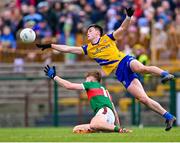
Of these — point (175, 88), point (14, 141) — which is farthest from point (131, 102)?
point (14, 141)

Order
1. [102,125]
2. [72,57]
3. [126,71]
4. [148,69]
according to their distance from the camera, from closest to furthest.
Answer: [102,125] → [148,69] → [126,71] → [72,57]

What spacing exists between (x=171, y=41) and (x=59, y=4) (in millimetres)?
4959

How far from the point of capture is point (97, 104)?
1711 centimetres

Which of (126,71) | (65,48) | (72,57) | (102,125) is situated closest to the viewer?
(102,125)

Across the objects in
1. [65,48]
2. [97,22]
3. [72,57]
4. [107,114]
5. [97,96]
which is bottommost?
[107,114]

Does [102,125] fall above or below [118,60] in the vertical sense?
below

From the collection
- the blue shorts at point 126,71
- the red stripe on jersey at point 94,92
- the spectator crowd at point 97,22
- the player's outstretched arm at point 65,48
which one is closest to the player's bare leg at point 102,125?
the red stripe on jersey at point 94,92

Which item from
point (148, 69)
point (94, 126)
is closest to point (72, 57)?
point (148, 69)

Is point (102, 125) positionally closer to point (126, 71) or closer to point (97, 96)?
point (97, 96)

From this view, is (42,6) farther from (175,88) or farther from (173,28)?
(175,88)

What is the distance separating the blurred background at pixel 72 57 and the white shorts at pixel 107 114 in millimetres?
8004

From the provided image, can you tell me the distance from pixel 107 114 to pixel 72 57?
43.5 feet

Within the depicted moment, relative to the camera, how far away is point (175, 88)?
84.1ft

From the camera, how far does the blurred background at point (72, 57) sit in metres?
26.2
